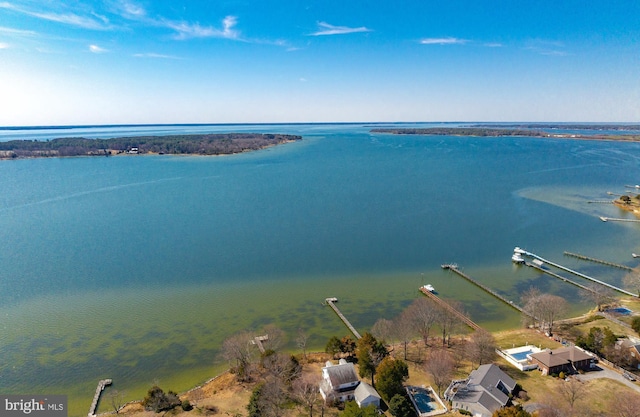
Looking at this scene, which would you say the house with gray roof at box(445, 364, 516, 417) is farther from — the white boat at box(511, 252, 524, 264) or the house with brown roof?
the white boat at box(511, 252, 524, 264)

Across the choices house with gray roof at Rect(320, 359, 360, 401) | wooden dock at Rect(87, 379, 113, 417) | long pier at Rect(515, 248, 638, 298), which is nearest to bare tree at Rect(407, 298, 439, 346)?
house with gray roof at Rect(320, 359, 360, 401)

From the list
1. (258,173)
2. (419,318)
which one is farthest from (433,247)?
(258,173)

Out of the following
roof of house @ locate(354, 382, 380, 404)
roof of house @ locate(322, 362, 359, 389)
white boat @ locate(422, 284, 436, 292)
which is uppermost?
roof of house @ locate(322, 362, 359, 389)

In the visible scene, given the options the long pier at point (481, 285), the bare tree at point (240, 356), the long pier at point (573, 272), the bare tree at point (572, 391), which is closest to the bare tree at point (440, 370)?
the bare tree at point (572, 391)

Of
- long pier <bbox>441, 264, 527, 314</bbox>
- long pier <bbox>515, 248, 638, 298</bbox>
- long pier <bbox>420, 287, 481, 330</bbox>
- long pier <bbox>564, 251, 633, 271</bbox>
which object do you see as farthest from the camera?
long pier <bbox>564, 251, 633, 271</bbox>

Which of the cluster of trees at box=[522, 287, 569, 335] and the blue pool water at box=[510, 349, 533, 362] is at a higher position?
the cluster of trees at box=[522, 287, 569, 335]

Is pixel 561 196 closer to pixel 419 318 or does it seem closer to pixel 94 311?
pixel 419 318

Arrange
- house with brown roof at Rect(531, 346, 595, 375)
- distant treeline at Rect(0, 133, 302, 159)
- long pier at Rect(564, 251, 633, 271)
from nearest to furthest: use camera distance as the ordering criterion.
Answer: house with brown roof at Rect(531, 346, 595, 375), long pier at Rect(564, 251, 633, 271), distant treeline at Rect(0, 133, 302, 159)
